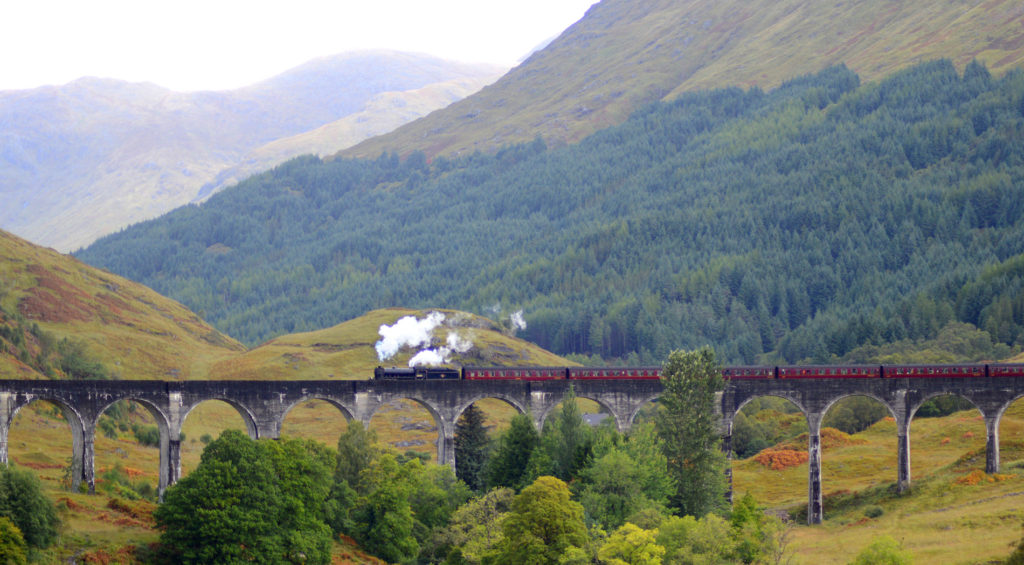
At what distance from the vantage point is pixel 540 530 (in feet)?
221

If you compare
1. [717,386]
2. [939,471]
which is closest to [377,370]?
[717,386]

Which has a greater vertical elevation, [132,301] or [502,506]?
[132,301]

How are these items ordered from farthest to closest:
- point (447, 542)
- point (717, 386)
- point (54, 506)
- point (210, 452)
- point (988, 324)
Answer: point (988, 324) → point (717, 386) → point (447, 542) → point (210, 452) → point (54, 506)

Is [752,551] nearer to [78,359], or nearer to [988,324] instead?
[78,359]

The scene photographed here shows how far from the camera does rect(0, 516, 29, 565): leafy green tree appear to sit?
56.8 meters

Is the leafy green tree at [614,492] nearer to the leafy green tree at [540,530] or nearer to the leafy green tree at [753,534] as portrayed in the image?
the leafy green tree at [540,530]

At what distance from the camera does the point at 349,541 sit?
258 ft

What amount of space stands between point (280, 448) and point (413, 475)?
13273 mm

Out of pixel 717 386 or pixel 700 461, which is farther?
pixel 717 386

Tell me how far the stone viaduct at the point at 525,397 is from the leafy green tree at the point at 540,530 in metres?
26.1

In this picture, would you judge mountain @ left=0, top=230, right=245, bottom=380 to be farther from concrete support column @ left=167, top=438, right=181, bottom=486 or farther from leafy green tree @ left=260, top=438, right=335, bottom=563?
leafy green tree @ left=260, top=438, right=335, bottom=563

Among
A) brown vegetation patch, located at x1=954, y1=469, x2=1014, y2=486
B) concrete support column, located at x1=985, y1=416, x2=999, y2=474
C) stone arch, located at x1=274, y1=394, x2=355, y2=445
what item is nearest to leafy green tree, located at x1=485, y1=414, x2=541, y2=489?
brown vegetation patch, located at x1=954, y1=469, x2=1014, y2=486

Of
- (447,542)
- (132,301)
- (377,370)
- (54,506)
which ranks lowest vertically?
(447,542)

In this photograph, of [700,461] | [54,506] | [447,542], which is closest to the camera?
[54,506]
